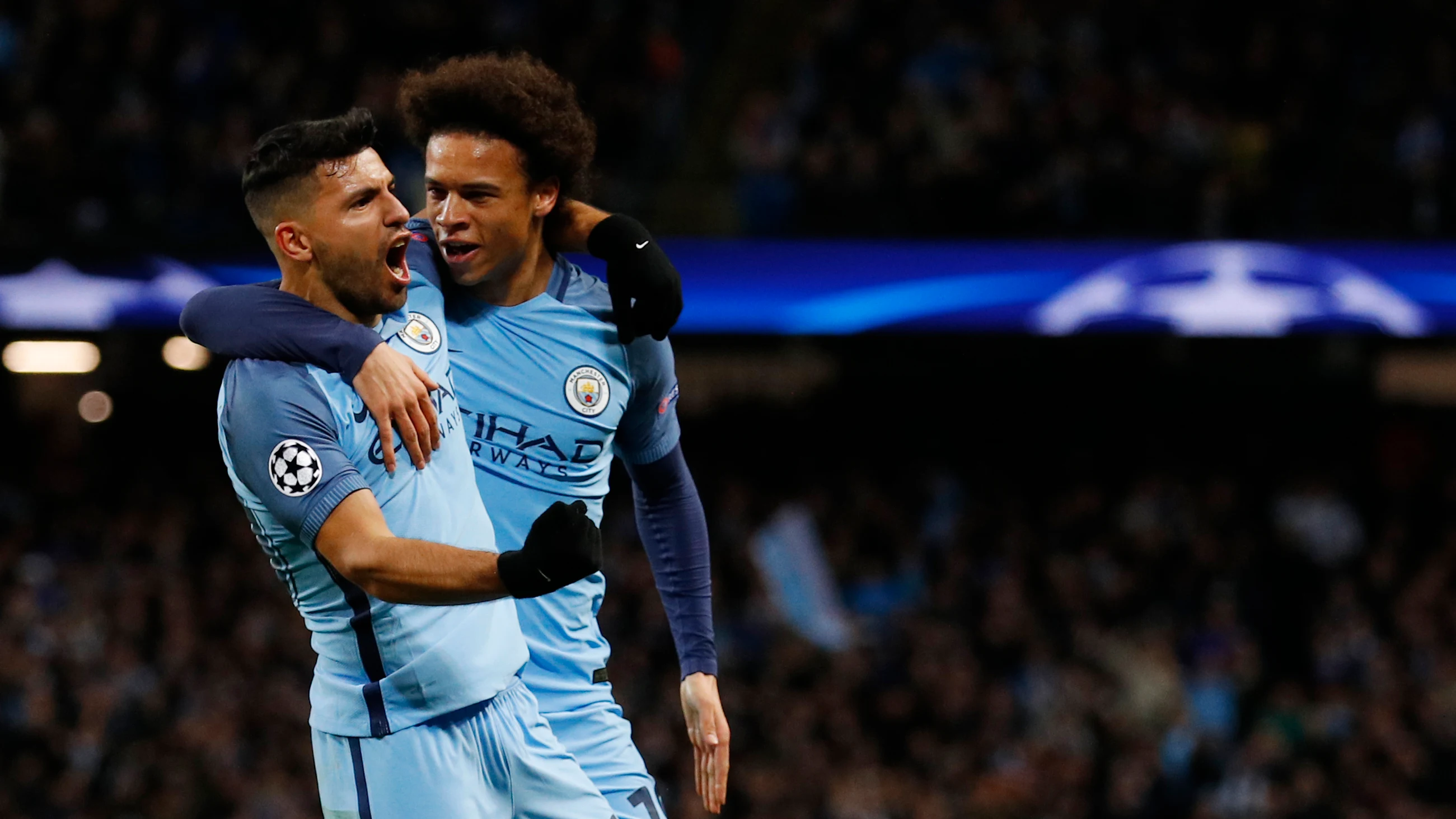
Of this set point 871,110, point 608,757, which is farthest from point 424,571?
point 871,110

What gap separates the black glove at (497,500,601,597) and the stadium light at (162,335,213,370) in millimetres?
11744

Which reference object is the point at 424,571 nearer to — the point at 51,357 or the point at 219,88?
the point at 219,88

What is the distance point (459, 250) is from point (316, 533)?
987 mm

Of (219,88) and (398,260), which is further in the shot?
(219,88)

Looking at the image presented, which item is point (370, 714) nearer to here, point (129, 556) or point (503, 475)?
point (503, 475)

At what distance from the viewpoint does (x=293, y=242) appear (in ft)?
11.1

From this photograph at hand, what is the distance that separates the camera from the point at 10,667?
1155 cm

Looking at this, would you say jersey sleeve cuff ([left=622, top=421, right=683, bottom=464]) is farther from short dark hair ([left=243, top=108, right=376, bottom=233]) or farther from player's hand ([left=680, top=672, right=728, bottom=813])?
short dark hair ([left=243, top=108, right=376, bottom=233])

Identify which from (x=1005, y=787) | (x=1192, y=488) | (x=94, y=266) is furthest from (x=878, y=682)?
(x=94, y=266)

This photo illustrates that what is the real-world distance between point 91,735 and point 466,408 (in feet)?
27.8

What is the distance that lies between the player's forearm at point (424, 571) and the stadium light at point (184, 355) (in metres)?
11.6

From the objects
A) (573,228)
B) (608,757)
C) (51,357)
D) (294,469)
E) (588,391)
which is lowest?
(608,757)

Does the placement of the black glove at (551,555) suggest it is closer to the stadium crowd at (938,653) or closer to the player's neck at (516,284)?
the player's neck at (516,284)

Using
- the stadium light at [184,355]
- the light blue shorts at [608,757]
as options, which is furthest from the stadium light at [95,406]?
the light blue shorts at [608,757]
